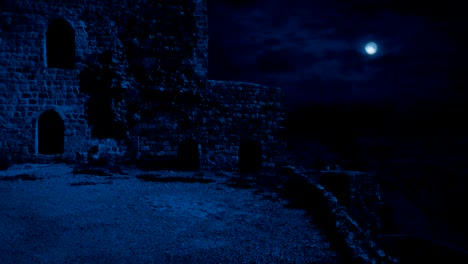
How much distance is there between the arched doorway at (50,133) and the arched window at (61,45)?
68.8 inches

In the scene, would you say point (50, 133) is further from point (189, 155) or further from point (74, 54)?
point (189, 155)

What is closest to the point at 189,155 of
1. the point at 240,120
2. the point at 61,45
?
Result: the point at 240,120

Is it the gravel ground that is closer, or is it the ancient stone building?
the gravel ground

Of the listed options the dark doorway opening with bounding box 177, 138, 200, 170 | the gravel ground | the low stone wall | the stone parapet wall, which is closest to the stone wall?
the stone parapet wall

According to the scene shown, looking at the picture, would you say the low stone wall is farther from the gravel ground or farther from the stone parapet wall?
the stone parapet wall

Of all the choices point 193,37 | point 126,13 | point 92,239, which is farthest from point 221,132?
point 92,239

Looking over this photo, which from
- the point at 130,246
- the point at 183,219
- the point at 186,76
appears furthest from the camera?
the point at 186,76

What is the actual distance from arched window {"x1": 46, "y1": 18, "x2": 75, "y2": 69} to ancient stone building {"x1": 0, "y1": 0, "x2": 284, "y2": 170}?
33 millimetres

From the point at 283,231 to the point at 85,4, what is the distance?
33.9 feet

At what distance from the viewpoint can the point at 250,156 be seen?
1328cm

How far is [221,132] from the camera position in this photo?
12.7 meters

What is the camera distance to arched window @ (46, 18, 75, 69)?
11.5 meters

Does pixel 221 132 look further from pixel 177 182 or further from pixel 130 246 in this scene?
pixel 130 246

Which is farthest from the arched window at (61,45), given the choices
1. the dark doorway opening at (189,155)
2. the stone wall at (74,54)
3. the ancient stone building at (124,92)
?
Answer: the dark doorway opening at (189,155)
